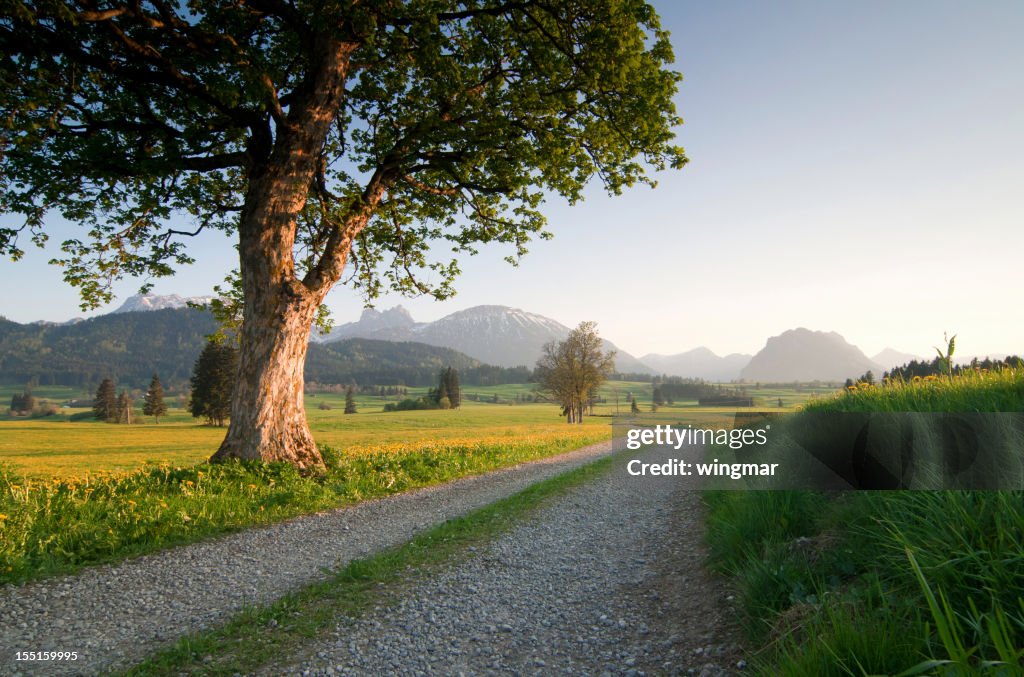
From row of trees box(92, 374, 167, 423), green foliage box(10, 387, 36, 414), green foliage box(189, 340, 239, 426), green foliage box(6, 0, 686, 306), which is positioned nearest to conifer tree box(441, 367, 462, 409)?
green foliage box(189, 340, 239, 426)

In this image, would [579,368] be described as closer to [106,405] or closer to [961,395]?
[961,395]

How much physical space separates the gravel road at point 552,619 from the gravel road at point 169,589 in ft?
5.10

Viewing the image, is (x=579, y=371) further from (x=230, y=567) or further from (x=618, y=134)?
(x=230, y=567)

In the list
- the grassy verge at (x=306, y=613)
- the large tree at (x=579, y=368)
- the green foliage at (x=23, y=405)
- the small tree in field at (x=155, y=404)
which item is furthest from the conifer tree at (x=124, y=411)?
the grassy verge at (x=306, y=613)

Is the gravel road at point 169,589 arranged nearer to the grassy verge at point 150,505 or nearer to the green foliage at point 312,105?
the grassy verge at point 150,505

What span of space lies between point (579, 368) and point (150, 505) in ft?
166

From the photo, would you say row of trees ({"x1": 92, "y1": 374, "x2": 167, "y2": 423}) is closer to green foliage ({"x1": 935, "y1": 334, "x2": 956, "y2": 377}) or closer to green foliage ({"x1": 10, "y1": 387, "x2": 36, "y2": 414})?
green foliage ({"x1": 10, "y1": 387, "x2": 36, "y2": 414})

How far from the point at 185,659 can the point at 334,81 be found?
41.8 feet

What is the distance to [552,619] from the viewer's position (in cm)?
492

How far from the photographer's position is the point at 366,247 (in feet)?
57.7

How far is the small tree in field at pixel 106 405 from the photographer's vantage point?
78725 mm

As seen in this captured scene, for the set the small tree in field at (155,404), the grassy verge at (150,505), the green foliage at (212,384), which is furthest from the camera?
the small tree in field at (155,404)

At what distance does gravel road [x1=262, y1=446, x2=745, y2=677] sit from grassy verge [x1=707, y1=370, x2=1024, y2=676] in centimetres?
59

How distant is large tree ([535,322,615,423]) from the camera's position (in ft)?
186
